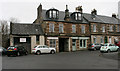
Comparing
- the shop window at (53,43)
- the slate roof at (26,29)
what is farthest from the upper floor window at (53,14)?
the shop window at (53,43)

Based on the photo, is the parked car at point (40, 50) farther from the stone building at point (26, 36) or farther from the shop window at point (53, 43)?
the shop window at point (53, 43)

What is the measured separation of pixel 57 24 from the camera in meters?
27.4

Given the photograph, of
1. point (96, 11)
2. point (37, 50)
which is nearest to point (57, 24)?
point (37, 50)

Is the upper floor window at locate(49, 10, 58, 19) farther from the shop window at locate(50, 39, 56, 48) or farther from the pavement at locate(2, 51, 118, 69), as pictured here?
the pavement at locate(2, 51, 118, 69)

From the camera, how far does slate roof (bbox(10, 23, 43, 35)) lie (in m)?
25.3

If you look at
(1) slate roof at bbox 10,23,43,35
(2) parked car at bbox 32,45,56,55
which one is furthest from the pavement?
(1) slate roof at bbox 10,23,43,35

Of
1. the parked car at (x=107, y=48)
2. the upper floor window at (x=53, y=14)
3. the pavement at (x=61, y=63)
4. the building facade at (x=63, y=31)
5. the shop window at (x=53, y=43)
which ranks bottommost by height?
the pavement at (x=61, y=63)

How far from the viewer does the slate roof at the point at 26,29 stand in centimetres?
2527

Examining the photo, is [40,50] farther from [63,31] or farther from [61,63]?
[61,63]

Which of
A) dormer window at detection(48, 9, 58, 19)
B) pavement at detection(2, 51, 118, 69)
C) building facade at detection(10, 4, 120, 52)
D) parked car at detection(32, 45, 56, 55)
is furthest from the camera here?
dormer window at detection(48, 9, 58, 19)

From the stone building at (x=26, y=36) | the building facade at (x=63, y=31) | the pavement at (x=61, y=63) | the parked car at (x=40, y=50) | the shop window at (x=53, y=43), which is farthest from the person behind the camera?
the shop window at (x=53, y=43)

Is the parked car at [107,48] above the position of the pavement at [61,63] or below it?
above

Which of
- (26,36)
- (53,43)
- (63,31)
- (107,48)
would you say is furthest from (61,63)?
(63,31)

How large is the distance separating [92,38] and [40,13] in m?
14.0
